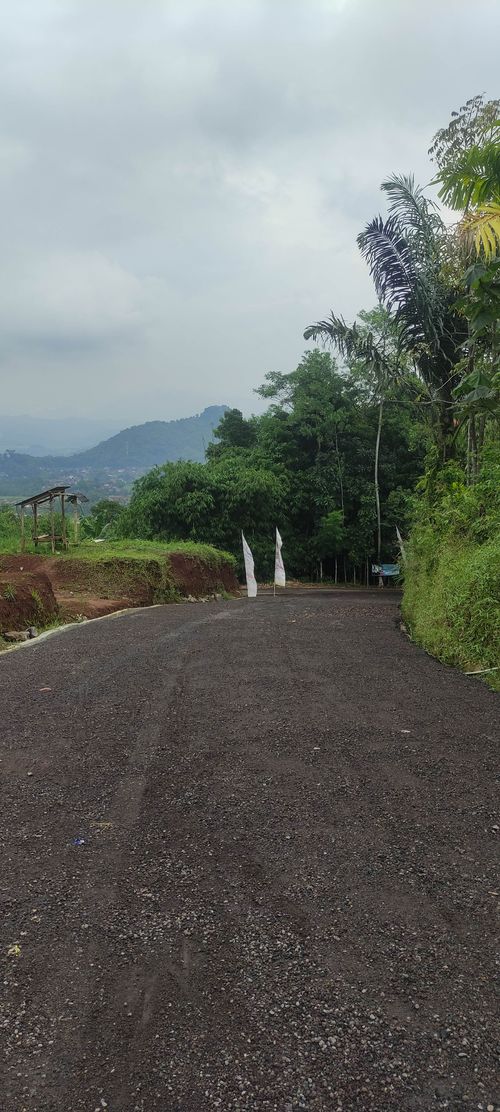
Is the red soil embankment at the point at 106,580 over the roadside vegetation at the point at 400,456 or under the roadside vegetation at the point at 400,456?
under

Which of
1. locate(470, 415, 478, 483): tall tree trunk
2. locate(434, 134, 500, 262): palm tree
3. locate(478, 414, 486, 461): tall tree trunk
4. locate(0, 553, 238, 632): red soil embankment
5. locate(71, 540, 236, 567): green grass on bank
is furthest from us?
locate(71, 540, 236, 567): green grass on bank

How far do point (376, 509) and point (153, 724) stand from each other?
88.3ft

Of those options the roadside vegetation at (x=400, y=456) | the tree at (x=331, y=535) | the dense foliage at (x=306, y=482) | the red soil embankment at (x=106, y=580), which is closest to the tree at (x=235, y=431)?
the roadside vegetation at (x=400, y=456)

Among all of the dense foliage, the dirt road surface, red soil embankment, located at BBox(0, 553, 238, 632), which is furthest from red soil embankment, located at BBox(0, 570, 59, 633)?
the dense foliage

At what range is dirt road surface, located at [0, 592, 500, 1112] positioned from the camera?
1.96 meters

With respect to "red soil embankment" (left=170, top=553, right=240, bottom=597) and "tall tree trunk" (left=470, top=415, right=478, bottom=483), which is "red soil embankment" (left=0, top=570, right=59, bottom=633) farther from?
"red soil embankment" (left=170, top=553, right=240, bottom=597)

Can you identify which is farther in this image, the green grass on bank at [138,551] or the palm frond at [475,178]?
the green grass on bank at [138,551]

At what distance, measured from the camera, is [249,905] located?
2713 millimetres

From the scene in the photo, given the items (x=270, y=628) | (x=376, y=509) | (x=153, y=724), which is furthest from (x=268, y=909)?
(x=376, y=509)

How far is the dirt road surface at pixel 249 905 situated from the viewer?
1.96 metres

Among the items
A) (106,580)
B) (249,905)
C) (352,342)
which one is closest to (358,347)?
(352,342)

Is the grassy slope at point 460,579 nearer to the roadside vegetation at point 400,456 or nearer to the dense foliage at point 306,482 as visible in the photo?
the roadside vegetation at point 400,456

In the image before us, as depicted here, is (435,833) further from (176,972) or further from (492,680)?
(492,680)

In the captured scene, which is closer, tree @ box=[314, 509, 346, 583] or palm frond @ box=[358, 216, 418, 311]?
palm frond @ box=[358, 216, 418, 311]
